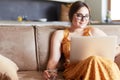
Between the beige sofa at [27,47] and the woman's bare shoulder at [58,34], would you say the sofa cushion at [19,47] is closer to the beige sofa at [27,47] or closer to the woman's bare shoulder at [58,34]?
the beige sofa at [27,47]

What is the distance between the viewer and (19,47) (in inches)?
80.6

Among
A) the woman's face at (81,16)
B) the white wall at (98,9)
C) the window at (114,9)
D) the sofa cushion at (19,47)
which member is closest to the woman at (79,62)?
the woman's face at (81,16)

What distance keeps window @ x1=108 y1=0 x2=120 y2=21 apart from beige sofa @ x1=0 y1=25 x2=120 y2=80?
7.15 ft

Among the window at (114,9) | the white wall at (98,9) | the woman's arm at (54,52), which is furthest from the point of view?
the window at (114,9)

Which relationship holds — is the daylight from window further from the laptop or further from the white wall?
the laptop

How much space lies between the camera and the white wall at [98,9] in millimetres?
3963

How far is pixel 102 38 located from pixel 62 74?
51cm

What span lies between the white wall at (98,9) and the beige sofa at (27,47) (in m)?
2.03

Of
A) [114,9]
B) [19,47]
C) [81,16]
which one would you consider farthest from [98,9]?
[19,47]

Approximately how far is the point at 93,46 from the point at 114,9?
2582 mm

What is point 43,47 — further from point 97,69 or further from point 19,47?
point 97,69

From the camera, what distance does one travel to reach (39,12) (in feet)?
13.5

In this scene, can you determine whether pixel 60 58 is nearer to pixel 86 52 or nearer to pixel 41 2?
pixel 86 52

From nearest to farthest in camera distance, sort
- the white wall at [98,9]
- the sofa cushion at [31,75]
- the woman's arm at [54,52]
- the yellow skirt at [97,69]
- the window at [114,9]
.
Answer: the yellow skirt at [97,69], the sofa cushion at [31,75], the woman's arm at [54,52], the white wall at [98,9], the window at [114,9]
